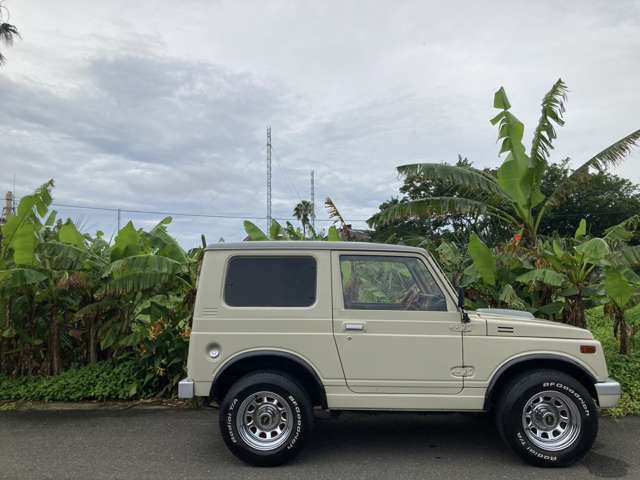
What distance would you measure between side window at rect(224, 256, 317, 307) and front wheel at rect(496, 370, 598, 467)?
1941 millimetres

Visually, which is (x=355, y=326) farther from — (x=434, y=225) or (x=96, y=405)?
(x=434, y=225)

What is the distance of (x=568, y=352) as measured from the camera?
4617 millimetres

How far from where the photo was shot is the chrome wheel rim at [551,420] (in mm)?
4493

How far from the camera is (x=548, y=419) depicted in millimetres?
4562

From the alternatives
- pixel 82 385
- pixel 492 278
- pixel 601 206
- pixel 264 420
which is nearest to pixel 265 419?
pixel 264 420

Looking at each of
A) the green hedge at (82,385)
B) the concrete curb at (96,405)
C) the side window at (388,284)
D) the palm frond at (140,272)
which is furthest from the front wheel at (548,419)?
the green hedge at (82,385)

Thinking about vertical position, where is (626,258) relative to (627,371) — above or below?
above

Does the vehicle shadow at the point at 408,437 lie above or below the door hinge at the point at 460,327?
below

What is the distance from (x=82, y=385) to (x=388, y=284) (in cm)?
434

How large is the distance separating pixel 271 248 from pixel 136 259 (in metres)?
2.17

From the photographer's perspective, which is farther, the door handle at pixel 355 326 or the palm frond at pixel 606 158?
the palm frond at pixel 606 158

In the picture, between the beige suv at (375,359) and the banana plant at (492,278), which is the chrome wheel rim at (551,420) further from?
the banana plant at (492,278)

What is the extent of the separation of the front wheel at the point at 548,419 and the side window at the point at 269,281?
194cm

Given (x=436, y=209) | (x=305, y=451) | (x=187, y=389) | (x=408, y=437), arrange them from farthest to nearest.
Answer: (x=436, y=209)
(x=408, y=437)
(x=305, y=451)
(x=187, y=389)
